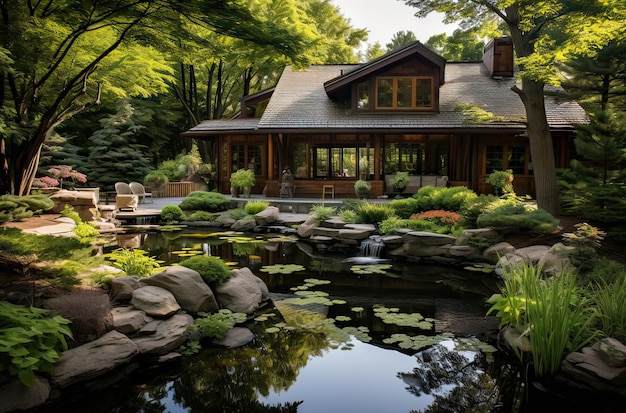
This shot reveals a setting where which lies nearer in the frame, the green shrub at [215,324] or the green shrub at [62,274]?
the green shrub at [62,274]

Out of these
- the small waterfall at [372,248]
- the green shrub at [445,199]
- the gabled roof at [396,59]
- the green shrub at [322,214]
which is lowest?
the small waterfall at [372,248]

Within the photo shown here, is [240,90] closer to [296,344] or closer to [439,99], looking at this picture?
[439,99]

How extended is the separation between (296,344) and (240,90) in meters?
24.9

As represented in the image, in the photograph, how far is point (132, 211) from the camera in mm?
15961

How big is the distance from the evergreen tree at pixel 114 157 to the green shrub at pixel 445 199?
14.9m

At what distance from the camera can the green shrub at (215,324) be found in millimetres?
5473

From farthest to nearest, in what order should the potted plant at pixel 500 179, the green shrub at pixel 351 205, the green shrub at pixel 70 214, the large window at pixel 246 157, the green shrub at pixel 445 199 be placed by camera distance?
the large window at pixel 246 157 < the potted plant at pixel 500 179 < the green shrub at pixel 351 205 < the green shrub at pixel 445 199 < the green shrub at pixel 70 214

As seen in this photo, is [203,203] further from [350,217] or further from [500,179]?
[500,179]

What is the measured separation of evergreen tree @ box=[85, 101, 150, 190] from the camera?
21.9 metres

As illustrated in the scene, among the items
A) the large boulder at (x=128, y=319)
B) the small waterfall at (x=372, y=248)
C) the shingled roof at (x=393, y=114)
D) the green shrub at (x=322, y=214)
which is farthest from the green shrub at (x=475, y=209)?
the large boulder at (x=128, y=319)

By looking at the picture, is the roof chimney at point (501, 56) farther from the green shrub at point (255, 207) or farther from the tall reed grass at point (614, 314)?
the tall reed grass at point (614, 314)

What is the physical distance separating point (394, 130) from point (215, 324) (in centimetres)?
1234

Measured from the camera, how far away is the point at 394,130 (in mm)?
16391

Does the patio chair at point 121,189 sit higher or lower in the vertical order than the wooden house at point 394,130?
lower
